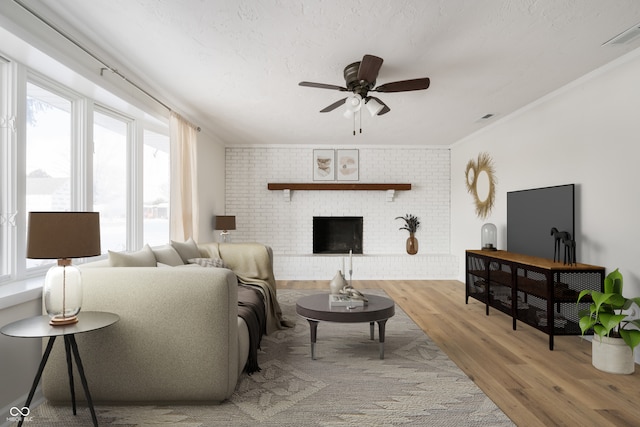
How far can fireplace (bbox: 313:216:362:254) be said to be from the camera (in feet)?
22.6

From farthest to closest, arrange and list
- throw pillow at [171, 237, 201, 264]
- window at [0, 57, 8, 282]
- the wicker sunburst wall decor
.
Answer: the wicker sunburst wall decor → throw pillow at [171, 237, 201, 264] → window at [0, 57, 8, 282]

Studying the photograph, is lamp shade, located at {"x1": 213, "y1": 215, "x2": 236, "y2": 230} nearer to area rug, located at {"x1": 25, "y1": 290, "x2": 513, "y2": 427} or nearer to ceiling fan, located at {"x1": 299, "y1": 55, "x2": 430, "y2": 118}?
area rug, located at {"x1": 25, "y1": 290, "x2": 513, "y2": 427}

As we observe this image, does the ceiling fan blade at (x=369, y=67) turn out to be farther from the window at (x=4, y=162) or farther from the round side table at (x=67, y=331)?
the window at (x=4, y=162)

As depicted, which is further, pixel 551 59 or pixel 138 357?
pixel 551 59

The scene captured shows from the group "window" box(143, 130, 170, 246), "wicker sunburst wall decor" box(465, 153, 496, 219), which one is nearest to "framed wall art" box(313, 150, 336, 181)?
"wicker sunburst wall decor" box(465, 153, 496, 219)

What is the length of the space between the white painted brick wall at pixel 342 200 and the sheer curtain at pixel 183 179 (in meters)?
2.02

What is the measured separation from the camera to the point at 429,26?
8.13 feet

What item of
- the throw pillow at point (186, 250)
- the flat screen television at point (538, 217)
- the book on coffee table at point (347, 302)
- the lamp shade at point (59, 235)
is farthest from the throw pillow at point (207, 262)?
the flat screen television at point (538, 217)

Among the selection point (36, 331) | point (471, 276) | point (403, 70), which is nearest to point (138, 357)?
point (36, 331)

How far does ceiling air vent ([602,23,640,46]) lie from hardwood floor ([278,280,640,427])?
2423mm

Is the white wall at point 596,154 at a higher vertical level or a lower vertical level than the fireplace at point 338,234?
higher

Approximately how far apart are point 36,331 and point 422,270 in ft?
19.0

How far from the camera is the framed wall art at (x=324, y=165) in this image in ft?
22.4

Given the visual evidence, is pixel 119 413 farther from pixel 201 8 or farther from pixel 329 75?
pixel 329 75
